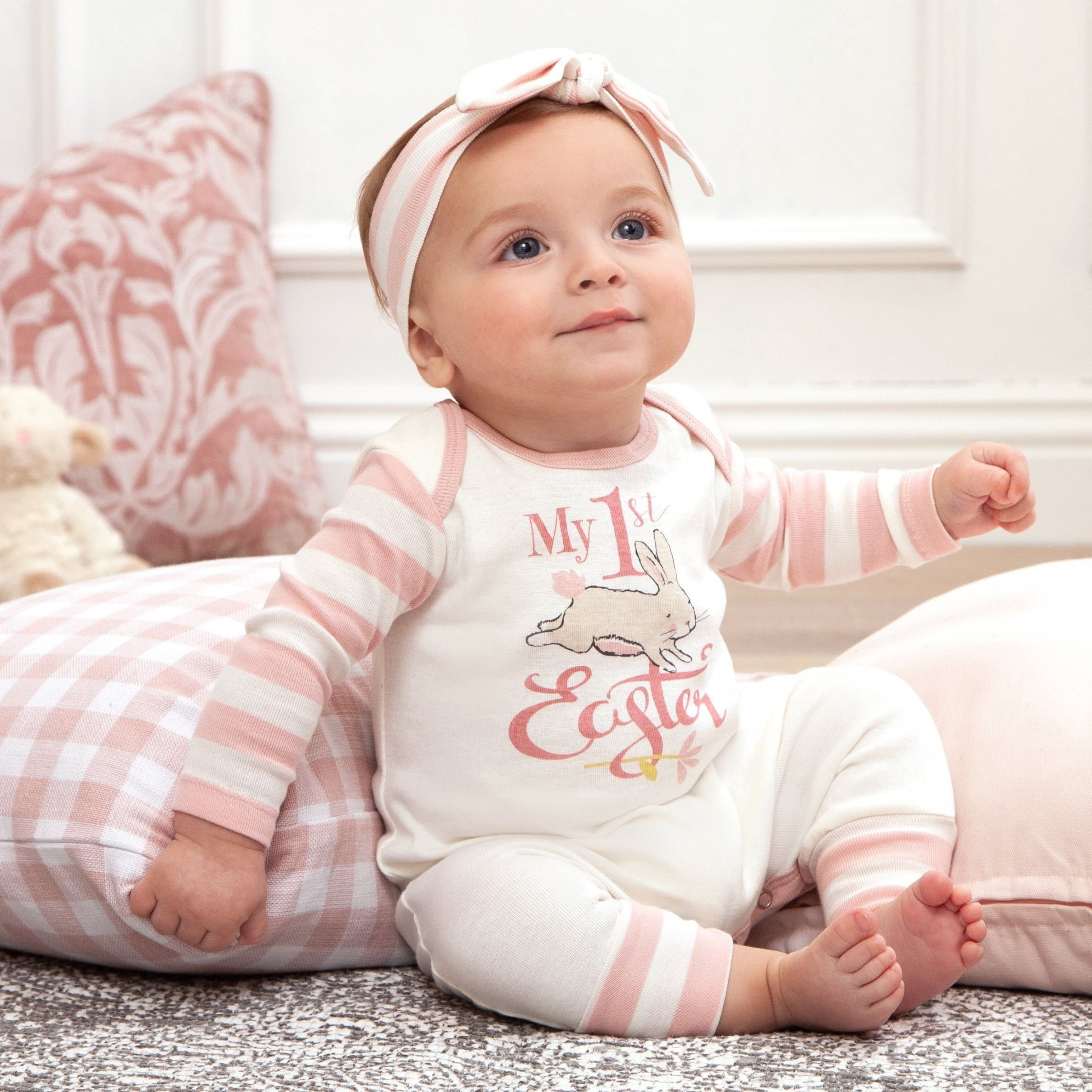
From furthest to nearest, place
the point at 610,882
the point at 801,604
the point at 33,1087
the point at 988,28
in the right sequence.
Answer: the point at 988,28 → the point at 801,604 → the point at 610,882 → the point at 33,1087

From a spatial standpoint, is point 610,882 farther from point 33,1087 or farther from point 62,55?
point 62,55

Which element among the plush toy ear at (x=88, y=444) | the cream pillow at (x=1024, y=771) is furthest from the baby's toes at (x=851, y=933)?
the plush toy ear at (x=88, y=444)

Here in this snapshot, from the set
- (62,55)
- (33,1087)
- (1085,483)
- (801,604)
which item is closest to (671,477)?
(33,1087)

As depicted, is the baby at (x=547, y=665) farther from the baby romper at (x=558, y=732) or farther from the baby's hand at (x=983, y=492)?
the baby's hand at (x=983, y=492)

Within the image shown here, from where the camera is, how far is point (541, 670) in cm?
71

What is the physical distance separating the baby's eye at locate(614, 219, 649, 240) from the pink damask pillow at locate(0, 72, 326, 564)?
93 cm

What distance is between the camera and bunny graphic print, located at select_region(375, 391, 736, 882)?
0.71m

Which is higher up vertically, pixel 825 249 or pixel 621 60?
pixel 621 60

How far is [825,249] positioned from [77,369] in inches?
38.3

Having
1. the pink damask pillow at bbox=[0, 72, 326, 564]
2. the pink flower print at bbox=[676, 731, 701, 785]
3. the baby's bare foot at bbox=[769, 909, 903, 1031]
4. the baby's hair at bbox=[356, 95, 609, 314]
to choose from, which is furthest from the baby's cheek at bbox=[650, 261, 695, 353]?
the pink damask pillow at bbox=[0, 72, 326, 564]

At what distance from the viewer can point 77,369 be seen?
157 centimetres

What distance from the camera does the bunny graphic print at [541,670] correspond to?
706 mm

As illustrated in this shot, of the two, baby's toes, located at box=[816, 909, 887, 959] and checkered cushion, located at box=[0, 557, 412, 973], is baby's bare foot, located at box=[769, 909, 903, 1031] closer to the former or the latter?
baby's toes, located at box=[816, 909, 887, 959]

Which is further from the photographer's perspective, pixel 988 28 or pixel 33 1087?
pixel 988 28
